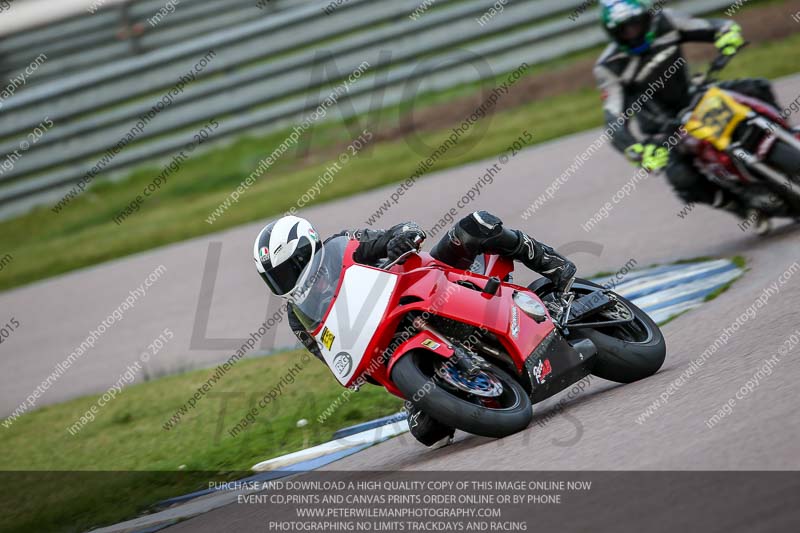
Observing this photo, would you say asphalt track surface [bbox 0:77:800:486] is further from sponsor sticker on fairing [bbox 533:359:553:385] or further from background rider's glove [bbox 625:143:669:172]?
background rider's glove [bbox 625:143:669:172]

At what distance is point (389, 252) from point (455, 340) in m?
0.58

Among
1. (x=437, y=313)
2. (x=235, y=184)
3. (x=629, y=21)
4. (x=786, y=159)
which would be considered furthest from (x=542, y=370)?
(x=235, y=184)

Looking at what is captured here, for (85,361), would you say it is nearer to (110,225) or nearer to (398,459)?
(398,459)

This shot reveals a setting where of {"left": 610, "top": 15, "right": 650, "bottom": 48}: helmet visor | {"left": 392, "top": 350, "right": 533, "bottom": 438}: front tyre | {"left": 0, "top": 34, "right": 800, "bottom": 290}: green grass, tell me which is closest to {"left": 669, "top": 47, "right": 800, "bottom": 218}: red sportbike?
{"left": 610, "top": 15, "right": 650, "bottom": 48}: helmet visor

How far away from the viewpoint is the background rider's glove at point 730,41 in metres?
8.25

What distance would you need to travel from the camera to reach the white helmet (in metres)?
5.42

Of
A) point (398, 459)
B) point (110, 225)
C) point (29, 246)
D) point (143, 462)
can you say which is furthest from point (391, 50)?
point (398, 459)

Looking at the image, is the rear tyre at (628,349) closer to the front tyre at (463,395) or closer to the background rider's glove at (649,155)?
the front tyre at (463,395)

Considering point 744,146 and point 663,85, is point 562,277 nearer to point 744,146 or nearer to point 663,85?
point 744,146

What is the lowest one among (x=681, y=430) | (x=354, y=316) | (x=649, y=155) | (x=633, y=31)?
(x=649, y=155)

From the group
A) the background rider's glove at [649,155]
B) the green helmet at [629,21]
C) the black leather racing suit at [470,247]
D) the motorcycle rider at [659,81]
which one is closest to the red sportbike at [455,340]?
the black leather racing suit at [470,247]

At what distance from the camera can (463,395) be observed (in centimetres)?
524

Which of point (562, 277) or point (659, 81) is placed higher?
point (562, 277)

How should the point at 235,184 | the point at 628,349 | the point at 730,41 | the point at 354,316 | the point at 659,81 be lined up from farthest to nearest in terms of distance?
the point at 235,184 → the point at 659,81 → the point at 730,41 → the point at 628,349 → the point at 354,316
